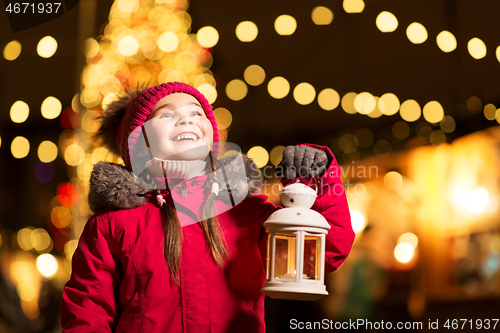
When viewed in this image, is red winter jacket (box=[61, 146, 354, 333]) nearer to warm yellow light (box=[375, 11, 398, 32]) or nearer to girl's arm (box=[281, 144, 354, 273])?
girl's arm (box=[281, 144, 354, 273])

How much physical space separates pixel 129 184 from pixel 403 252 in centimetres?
222

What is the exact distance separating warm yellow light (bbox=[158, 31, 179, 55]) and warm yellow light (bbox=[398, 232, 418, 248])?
1.78 metres

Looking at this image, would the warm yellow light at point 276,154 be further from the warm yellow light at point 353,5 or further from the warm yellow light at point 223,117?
the warm yellow light at point 353,5

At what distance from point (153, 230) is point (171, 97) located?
34 cm

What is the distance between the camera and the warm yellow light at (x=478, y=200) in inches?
97.8

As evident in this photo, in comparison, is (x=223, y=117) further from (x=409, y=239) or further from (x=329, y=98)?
(x=409, y=239)

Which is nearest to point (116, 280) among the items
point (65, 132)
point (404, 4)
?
point (65, 132)

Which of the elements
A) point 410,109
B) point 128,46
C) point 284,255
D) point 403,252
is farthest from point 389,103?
point 284,255

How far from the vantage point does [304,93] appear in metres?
2.61

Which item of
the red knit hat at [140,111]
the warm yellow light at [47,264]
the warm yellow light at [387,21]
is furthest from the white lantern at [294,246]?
the warm yellow light at [47,264]

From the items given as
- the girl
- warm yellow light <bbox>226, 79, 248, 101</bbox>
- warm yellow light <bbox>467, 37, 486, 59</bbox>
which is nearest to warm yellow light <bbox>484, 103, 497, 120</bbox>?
warm yellow light <bbox>467, 37, 486, 59</bbox>

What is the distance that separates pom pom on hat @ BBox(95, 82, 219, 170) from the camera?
1.15 metres

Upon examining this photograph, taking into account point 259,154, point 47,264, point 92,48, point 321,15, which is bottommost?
point 47,264

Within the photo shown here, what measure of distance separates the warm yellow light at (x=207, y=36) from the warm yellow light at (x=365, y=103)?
86 cm
